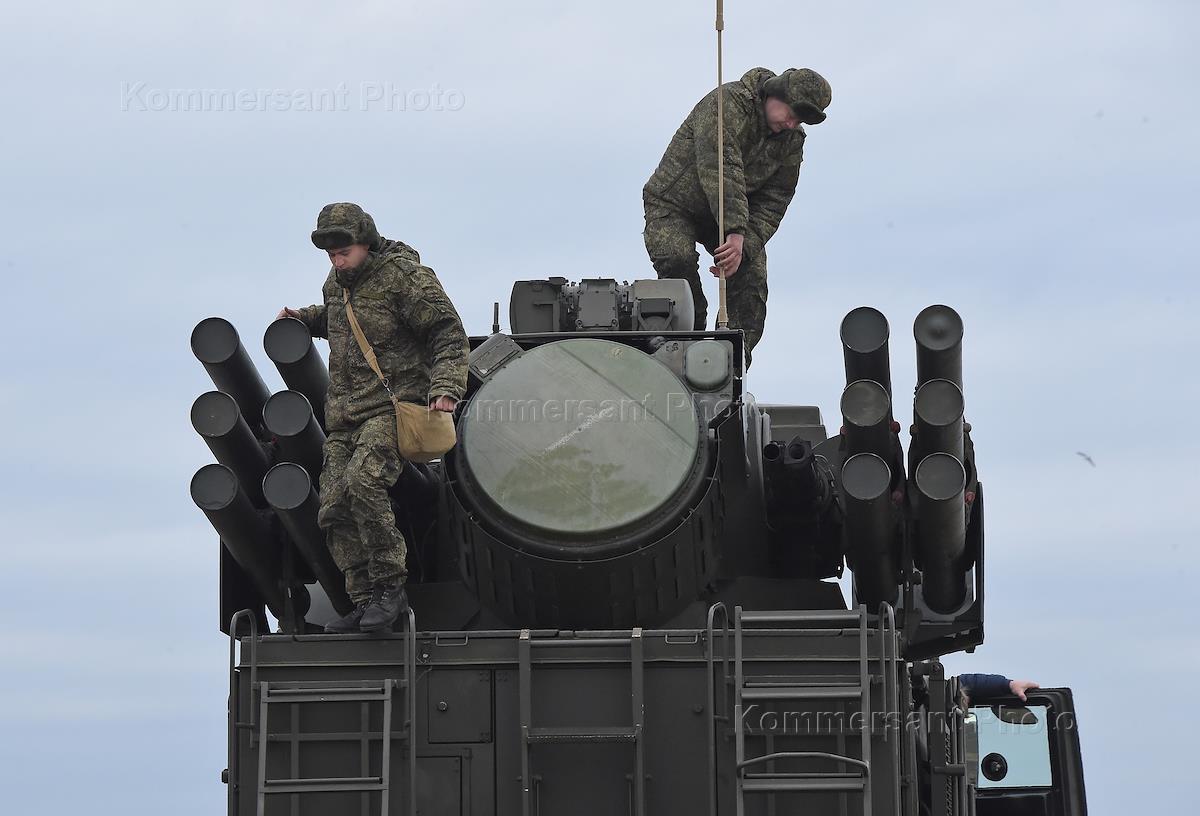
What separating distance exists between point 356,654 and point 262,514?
140 cm

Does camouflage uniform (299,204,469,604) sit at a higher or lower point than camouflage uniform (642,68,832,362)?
lower

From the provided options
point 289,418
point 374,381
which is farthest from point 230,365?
point 374,381

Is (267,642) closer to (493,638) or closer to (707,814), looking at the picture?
(493,638)

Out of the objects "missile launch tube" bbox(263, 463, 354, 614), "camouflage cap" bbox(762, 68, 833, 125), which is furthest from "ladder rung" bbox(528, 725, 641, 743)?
"camouflage cap" bbox(762, 68, 833, 125)

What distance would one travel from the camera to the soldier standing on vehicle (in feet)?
30.6

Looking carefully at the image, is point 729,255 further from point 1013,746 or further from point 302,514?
point 302,514

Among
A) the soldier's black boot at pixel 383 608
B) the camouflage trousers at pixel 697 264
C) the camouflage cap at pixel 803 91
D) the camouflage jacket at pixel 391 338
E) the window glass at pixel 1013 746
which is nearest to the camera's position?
the soldier's black boot at pixel 383 608

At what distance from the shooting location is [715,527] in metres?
10.1

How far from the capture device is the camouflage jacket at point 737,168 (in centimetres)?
1246

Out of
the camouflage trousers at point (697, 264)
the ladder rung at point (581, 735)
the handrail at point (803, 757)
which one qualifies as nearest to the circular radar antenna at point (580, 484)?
the ladder rung at point (581, 735)

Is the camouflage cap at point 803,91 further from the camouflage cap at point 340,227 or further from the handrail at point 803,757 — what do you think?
the handrail at point 803,757

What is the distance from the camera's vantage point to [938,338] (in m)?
9.77

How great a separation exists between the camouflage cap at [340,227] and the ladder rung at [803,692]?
2927 mm

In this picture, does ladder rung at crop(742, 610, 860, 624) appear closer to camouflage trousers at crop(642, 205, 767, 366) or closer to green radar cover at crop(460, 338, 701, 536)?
green radar cover at crop(460, 338, 701, 536)
